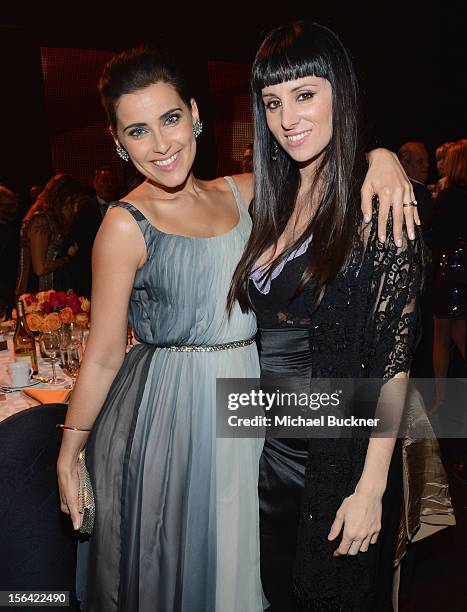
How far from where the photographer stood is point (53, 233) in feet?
16.4

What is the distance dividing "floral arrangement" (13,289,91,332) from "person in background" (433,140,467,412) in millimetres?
2451

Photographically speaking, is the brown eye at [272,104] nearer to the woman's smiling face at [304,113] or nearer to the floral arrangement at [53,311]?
the woman's smiling face at [304,113]

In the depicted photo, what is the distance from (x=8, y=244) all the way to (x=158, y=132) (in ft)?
13.8

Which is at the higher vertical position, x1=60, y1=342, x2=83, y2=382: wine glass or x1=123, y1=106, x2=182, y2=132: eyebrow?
x1=123, y1=106, x2=182, y2=132: eyebrow

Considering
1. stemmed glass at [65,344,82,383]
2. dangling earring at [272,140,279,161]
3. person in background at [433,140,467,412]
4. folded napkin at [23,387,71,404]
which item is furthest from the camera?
person in background at [433,140,467,412]

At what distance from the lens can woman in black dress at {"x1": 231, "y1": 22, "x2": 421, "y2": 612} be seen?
52.7 inches

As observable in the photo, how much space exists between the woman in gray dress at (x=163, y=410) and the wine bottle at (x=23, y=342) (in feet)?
3.90

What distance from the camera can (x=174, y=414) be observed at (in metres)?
1.57

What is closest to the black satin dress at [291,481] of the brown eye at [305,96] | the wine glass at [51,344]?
the brown eye at [305,96]

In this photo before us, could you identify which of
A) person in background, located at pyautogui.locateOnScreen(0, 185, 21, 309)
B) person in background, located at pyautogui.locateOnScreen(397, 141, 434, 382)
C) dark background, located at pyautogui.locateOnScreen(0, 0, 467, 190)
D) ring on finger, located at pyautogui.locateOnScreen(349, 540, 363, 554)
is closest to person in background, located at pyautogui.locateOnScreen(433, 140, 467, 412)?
person in background, located at pyautogui.locateOnScreen(397, 141, 434, 382)

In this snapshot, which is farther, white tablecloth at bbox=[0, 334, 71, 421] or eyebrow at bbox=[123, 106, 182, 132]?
white tablecloth at bbox=[0, 334, 71, 421]

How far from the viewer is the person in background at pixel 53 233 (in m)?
4.93

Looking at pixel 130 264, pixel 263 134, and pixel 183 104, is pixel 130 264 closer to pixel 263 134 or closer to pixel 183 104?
pixel 183 104

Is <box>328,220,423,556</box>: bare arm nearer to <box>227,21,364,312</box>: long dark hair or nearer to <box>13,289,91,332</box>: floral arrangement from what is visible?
<box>227,21,364,312</box>: long dark hair
